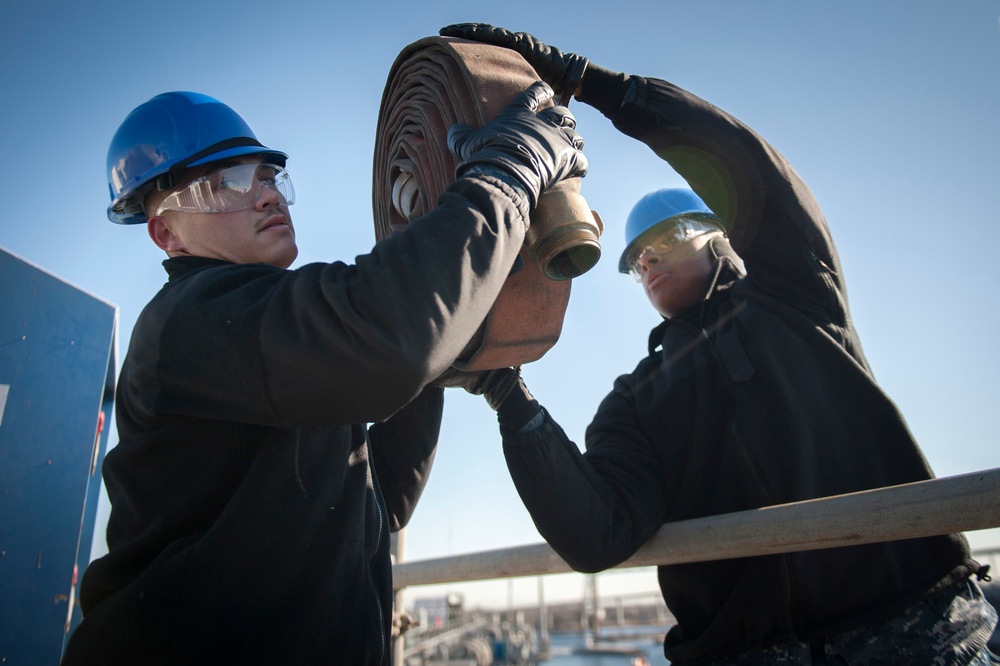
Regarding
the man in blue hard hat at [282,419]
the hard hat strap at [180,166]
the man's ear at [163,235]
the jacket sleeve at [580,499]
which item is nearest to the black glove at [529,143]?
the man in blue hard hat at [282,419]

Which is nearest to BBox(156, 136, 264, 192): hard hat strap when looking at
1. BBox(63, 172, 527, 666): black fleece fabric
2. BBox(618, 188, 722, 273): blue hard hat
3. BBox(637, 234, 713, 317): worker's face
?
BBox(63, 172, 527, 666): black fleece fabric

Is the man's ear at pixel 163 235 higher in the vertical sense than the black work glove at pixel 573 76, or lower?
lower

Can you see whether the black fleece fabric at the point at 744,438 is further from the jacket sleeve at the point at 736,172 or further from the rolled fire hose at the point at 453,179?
the rolled fire hose at the point at 453,179

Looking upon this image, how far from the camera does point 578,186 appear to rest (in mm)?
1327

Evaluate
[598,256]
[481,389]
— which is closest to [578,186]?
[598,256]

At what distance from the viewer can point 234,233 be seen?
4.65 feet

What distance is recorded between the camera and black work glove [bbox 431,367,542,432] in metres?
1.80

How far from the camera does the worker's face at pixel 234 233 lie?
4.63 ft

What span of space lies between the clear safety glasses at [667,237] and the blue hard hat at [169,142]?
1.59m

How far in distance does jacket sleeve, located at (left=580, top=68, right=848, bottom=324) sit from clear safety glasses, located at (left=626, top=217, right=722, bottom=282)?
22.2 inches

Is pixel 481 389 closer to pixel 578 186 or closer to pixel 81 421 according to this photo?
pixel 578 186

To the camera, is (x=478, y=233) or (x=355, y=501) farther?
(x=355, y=501)

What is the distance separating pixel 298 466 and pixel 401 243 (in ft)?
1.53

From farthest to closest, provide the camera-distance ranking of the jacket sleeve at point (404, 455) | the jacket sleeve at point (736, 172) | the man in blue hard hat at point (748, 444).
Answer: the jacket sleeve at point (736, 172) < the jacket sleeve at point (404, 455) < the man in blue hard hat at point (748, 444)
